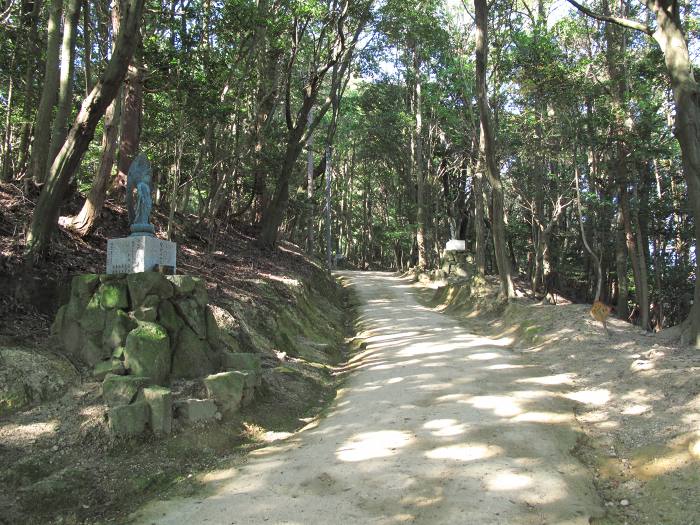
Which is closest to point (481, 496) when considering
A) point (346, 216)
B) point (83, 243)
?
point (83, 243)

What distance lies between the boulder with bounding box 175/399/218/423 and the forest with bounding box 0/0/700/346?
333cm

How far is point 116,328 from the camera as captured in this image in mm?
6516

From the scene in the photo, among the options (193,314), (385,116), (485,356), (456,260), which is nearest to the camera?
(193,314)

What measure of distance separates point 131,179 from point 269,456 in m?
4.65

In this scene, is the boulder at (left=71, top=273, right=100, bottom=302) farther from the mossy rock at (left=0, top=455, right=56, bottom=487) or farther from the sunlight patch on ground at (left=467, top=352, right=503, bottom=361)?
the sunlight patch on ground at (left=467, top=352, right=503, bottom=361)

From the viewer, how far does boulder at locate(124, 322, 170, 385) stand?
248 inches

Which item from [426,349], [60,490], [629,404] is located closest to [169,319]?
[60,490]

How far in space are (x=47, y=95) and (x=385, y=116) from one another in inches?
875

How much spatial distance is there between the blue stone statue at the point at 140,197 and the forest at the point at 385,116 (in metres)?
0.78

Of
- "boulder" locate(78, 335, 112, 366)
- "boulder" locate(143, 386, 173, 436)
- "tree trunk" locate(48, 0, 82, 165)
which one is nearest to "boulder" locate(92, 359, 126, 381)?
"boulder" locate(78, 335, 112, 366)

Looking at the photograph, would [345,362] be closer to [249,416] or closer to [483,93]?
[249,416]

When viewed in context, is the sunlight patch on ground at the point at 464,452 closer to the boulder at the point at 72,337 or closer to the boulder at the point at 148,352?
the boulder at the point at 148,352

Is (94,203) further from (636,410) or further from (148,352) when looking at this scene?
(636,410)

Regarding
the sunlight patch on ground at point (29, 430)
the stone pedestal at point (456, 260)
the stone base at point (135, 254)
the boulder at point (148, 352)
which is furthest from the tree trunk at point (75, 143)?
the stone pedestal at point (456, 260)
